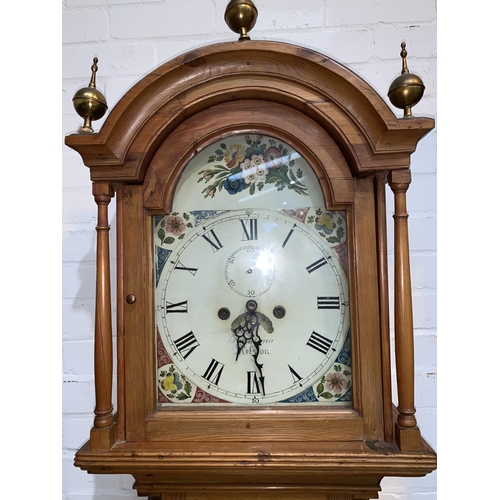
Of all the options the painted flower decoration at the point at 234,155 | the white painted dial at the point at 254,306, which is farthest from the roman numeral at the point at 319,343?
the painted flower decoration at the point at 234,155

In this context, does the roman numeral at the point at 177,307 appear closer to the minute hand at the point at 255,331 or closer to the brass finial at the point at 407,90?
the minute hand at the point at 255,331

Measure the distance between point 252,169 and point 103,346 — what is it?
389mm

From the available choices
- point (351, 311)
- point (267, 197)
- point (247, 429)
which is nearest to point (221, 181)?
point (267, 197)

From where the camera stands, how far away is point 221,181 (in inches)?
28.8

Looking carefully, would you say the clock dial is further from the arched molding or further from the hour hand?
the arched molding

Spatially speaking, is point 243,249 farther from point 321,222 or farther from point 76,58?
point 76,58

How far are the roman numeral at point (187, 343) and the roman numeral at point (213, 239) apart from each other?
155 mm

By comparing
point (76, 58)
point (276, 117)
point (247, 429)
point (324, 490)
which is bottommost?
point (324, 490)

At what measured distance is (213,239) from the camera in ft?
2.39

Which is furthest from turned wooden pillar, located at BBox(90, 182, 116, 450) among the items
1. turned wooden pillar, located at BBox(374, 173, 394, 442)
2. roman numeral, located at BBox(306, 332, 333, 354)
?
turned wooden pillar, located at BBox(374, 173, 394, 442)

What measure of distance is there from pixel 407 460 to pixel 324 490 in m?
0.15

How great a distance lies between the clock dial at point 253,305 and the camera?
0.70 meters

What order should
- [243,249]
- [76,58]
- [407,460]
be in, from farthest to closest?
1. [76,58]
2. [243,249]
3. [407,460]

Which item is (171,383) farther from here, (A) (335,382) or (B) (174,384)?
(A) (335,382)
